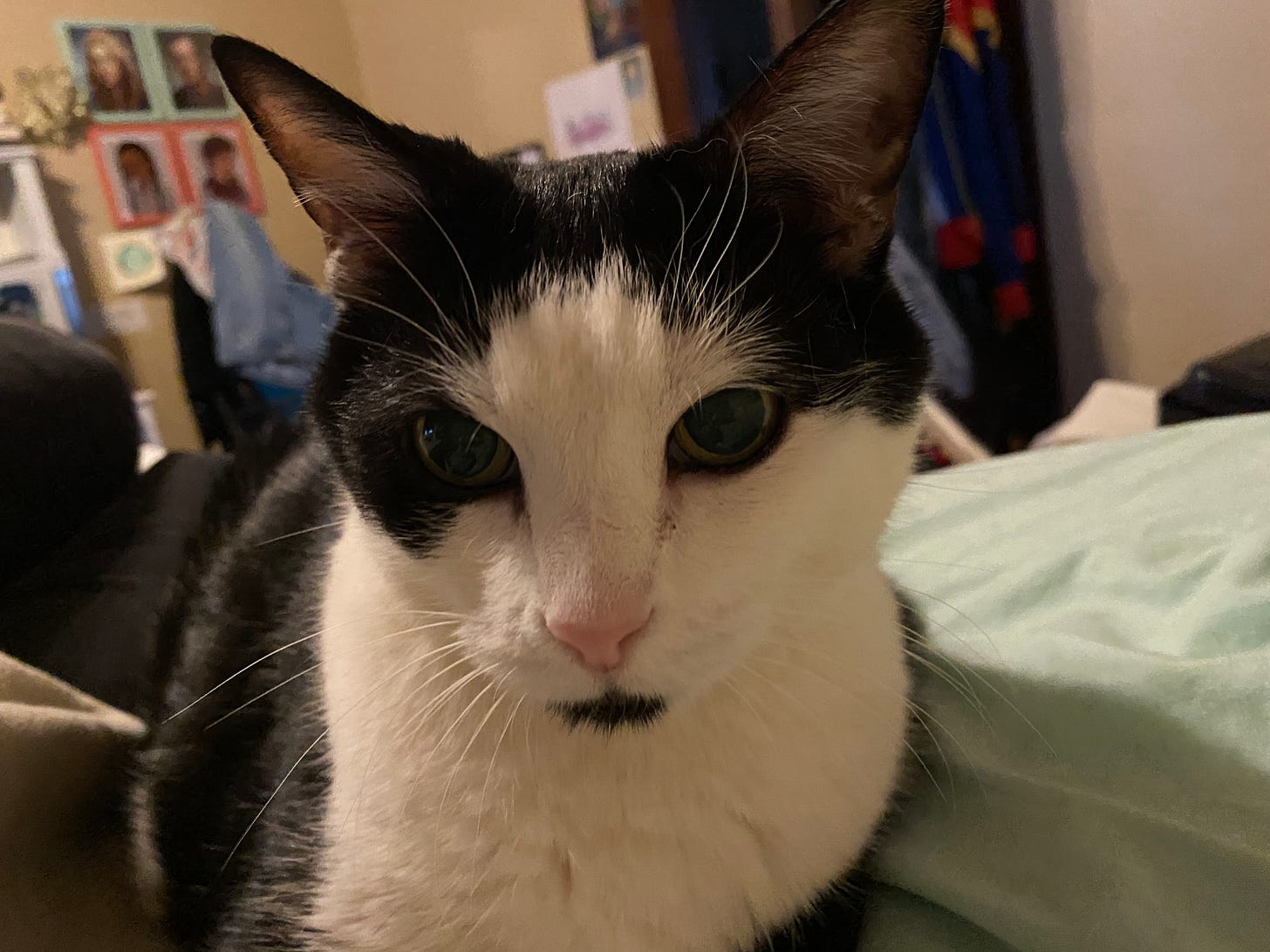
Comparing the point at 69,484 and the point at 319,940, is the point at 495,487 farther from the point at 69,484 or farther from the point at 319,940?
the point at 69,484

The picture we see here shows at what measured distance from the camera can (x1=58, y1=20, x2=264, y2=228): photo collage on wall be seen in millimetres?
3371

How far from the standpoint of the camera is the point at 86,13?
131 inches

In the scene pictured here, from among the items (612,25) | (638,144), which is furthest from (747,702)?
(612,25)

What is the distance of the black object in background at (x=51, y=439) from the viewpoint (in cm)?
106

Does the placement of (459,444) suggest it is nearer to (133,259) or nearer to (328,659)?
(328,659)

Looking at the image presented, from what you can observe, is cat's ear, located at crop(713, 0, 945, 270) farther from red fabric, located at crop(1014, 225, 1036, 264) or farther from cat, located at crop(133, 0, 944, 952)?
red fabric, located at crop(1014, 225, 1036, 264)

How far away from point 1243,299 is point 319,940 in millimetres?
2401

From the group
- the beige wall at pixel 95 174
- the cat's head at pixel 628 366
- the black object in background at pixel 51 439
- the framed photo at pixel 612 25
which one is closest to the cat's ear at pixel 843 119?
the cat's head at pixel 628 366

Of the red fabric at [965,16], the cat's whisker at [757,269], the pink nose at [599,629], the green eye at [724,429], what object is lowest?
the pink nose at [599,629]

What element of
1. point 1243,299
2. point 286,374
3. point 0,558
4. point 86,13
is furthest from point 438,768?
point 86,13

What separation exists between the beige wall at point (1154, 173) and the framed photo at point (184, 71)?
3.19m

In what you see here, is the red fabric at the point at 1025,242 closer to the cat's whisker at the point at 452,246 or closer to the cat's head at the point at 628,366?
the cat's head at the point at 628,366

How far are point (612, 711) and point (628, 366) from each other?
8.5 inches

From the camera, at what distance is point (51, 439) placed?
111cm
